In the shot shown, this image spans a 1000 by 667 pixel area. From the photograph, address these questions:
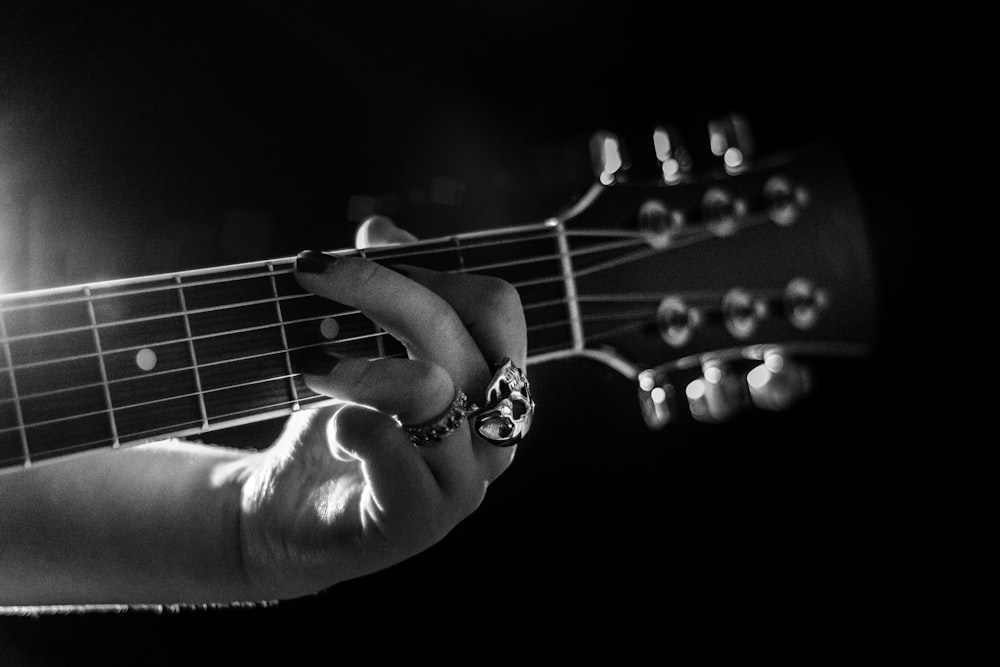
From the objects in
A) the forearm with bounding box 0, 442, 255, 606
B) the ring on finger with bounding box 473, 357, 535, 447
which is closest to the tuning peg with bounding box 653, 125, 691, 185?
the ring on finger with bounding box 473, 357, 535, 447

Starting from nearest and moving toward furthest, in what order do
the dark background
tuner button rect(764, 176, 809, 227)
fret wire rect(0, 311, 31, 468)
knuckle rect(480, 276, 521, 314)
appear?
1. fret wire rect(0, 311, 31, 468)
2. knuckle rect(480, 276, 521, 314)
3. the dark background
4. tuner button rect(764, 176, 809, 227)

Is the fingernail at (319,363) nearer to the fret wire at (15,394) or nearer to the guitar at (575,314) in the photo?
the guitar at (575,314)

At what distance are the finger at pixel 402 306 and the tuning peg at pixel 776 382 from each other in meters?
0.41

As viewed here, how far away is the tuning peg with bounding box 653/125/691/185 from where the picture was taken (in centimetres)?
80

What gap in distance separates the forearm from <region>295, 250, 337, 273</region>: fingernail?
30cm

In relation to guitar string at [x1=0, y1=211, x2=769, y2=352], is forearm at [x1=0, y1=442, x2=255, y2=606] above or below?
below

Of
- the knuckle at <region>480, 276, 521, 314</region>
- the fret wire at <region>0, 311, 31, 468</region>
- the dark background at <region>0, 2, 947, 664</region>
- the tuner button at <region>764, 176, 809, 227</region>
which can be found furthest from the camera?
the tuner button at <region>764, 176, 809, 227</region>

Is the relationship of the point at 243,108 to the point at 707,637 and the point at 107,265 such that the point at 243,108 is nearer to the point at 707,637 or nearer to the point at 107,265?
the point at 107,265

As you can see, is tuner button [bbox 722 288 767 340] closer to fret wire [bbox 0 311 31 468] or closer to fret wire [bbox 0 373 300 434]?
fret wire [bbox 0 373 300 434]

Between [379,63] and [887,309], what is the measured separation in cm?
101

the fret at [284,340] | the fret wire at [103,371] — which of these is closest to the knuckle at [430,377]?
the fret at [284,340]

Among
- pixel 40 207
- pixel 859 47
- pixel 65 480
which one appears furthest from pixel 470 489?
pixel 859 47

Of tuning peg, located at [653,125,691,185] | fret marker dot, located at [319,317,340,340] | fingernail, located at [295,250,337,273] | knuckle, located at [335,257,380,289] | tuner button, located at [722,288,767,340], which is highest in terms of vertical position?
tuning peg, located at [653,125,691,185]

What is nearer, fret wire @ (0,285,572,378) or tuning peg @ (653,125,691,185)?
fret wire @ (0,285,572,378)
